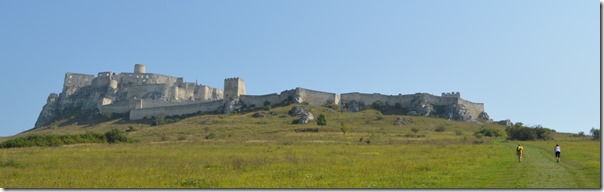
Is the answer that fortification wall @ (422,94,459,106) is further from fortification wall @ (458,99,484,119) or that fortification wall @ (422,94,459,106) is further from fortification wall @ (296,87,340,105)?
fortification wall @ (296,87,340,105)

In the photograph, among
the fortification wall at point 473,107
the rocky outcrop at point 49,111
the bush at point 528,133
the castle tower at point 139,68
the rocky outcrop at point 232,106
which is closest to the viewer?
the bush at point 528,133

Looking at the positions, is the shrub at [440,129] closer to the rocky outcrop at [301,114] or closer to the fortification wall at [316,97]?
the rocky outcrop at [301,114]

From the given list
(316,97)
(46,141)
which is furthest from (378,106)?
(46,141)

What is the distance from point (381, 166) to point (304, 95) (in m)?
73.7

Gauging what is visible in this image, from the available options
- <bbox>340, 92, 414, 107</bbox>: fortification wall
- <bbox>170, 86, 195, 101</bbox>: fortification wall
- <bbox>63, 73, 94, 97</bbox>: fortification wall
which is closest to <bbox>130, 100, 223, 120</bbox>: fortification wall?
<bbox>170, 86, 195, 101</bbox>: fortification wall

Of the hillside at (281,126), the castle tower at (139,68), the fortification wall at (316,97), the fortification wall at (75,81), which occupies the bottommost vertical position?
the hillside at (281,126)

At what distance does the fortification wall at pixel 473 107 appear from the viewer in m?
98.5

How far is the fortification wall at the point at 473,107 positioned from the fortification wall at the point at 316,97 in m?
19.9

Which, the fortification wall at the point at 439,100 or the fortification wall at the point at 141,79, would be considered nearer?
the fortification wall at the point at 439,100

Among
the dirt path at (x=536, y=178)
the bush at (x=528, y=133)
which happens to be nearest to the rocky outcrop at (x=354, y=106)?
the bush at (x=528, y=133)

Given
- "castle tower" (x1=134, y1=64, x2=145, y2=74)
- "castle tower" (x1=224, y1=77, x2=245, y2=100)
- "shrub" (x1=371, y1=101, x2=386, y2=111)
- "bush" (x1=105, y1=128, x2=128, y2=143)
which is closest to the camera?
"bush" (x1=105, y1=128, x2=128, y2=143)

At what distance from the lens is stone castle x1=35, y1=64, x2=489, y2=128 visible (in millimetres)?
96250

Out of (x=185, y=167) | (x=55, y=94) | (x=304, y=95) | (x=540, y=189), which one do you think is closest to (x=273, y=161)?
(x=185, y=167)

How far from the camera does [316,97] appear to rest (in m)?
97.2
